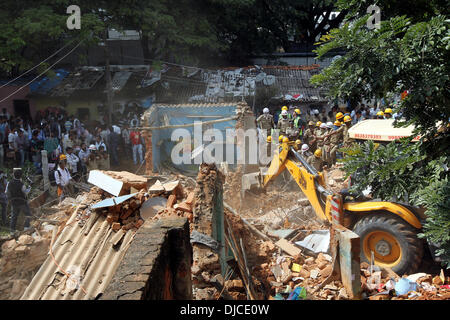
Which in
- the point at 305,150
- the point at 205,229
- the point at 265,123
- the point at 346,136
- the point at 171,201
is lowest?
the point at 205,229

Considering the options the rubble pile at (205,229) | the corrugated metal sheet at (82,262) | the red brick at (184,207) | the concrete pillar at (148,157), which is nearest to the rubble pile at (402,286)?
the rubble pile at (205,229)

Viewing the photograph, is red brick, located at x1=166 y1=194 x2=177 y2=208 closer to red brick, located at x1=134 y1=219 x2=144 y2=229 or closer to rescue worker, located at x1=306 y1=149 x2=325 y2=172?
red brick, located at x1=134 y1=219 x2=144 y2=229

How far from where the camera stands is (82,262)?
6.11 metres

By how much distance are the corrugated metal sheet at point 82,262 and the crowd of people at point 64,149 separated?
3841 millimetres

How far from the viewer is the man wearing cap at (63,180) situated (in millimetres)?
10828

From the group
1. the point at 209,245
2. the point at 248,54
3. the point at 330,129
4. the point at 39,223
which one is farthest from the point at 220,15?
the point at 209,245

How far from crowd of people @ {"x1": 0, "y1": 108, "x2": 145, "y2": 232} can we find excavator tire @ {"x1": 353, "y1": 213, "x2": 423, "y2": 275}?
7.48 meters

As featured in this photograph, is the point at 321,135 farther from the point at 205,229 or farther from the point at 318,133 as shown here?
the point at 205,229

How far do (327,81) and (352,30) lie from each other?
2.09ft

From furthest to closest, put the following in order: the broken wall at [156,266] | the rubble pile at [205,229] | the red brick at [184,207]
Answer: the red brick at [184,207]
the rubble pile at [205,229]
the broken wall at [156,266]

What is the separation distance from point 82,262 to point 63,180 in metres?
5.26

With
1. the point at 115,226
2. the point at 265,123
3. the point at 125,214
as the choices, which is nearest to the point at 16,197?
the point at 125,214

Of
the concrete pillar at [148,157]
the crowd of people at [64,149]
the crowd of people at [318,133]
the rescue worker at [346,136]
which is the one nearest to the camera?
the crowd of people at [64,149]

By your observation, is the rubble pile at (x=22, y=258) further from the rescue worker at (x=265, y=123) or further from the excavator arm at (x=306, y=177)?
the rescue worker at (x=265, y=123)
